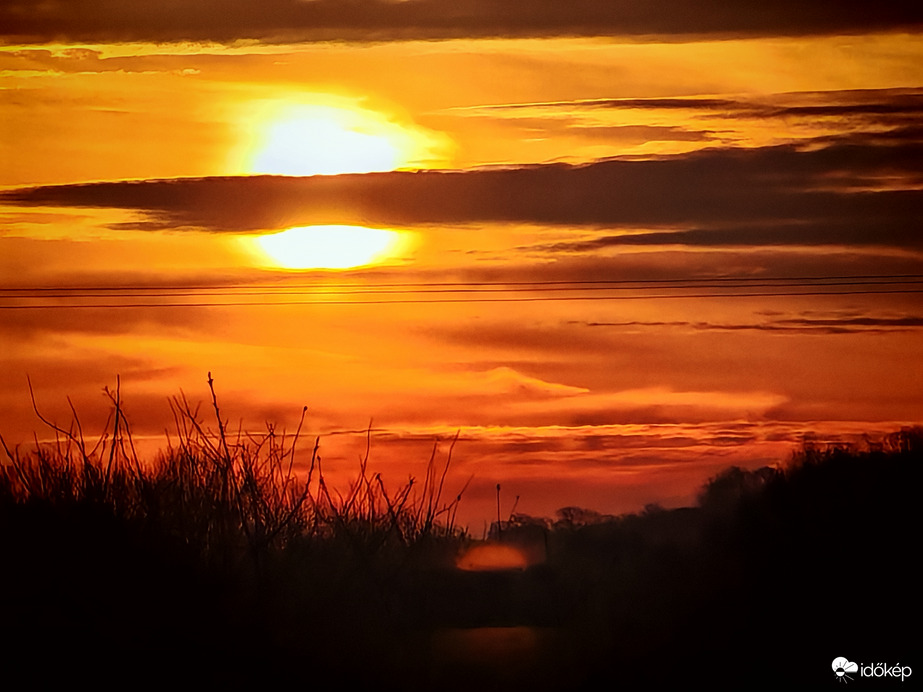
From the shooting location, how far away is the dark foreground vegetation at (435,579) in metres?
8.75

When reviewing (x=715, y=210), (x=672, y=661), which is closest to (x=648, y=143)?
(x=715, y=210)

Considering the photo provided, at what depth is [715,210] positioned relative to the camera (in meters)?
8.97

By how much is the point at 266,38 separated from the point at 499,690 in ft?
11.0

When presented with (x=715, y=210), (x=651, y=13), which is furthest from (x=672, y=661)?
(x=651, y=13)

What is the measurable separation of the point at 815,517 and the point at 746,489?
0.41m

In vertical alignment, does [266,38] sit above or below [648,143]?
above

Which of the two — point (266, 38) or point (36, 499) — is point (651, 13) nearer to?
point (266, 38)

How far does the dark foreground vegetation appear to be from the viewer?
8750 mm

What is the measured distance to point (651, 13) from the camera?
906 centimetres

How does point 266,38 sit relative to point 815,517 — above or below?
above

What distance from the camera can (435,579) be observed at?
29.6 feet

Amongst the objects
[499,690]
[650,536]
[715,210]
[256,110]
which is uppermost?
[256,110]

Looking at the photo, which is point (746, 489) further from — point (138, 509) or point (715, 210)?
point (138, 509)

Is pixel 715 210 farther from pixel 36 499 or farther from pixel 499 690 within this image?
pixel 36 499
